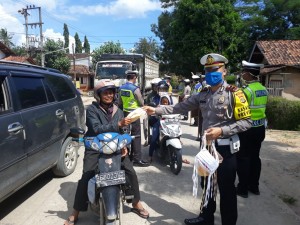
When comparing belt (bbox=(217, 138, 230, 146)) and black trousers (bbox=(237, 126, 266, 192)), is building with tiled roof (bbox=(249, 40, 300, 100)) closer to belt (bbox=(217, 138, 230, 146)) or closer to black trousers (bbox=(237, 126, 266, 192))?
black trousers (bbox=(237, 126, 266, 192))

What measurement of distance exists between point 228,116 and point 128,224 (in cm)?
183

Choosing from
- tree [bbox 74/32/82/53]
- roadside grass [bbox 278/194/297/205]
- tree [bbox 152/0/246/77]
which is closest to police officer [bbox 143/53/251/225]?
roadside grass [bbox 278/194/297/205]

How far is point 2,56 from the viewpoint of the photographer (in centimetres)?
2736

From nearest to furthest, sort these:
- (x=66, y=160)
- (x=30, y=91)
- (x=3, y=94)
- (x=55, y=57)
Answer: (x=3, y=94)
(x=30, y=91)
(x=66, y=160)
(x=55, y=57)

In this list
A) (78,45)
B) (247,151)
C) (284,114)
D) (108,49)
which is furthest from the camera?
(78,45)

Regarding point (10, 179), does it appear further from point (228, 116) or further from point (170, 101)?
point (170, 101)

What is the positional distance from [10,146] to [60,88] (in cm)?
221

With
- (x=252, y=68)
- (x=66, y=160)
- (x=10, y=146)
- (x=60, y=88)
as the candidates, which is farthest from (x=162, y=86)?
(x=10, y=146)

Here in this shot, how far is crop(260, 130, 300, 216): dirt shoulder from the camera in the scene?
507cm

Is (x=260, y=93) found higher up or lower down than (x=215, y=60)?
lower down

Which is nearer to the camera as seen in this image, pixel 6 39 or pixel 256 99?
pixel 256 99

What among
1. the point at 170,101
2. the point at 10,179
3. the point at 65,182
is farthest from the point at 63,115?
the point at 170,101

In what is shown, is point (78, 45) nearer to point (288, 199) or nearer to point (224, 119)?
point (288, 199)

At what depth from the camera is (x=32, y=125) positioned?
13.6ft
